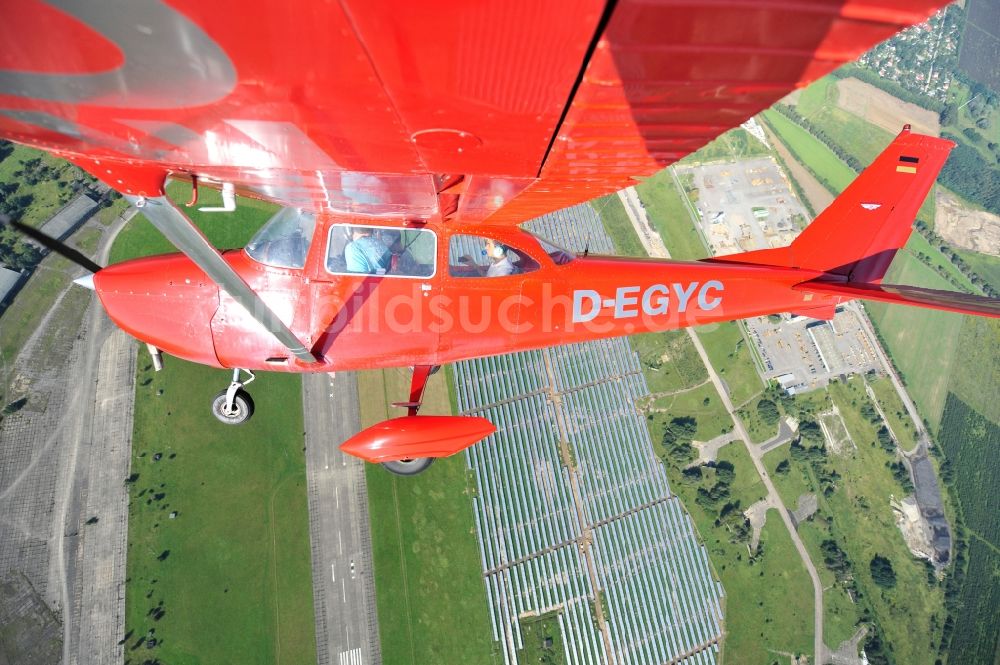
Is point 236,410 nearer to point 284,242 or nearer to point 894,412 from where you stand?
point 284,242

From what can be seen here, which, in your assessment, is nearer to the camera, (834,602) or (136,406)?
(136,406)

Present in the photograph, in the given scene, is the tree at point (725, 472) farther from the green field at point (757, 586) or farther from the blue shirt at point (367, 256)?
the blue shirt at point (367, 256)

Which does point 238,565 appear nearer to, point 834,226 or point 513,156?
point 513,156

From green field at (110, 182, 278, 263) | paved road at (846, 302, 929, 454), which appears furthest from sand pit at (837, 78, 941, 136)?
green field at (110, 182, 278, 263)

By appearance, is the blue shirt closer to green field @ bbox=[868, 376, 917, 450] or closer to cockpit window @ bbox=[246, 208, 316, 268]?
cockpit window @ bbox=[246, 208, 316, 268]

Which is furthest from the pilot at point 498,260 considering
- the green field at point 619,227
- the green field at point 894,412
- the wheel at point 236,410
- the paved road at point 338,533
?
the green field at point 894,412

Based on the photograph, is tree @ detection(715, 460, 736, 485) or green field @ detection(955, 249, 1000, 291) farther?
green field @ detection(955, 249, 1000, 291)

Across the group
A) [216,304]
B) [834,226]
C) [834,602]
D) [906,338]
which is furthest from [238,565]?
[906,338]
